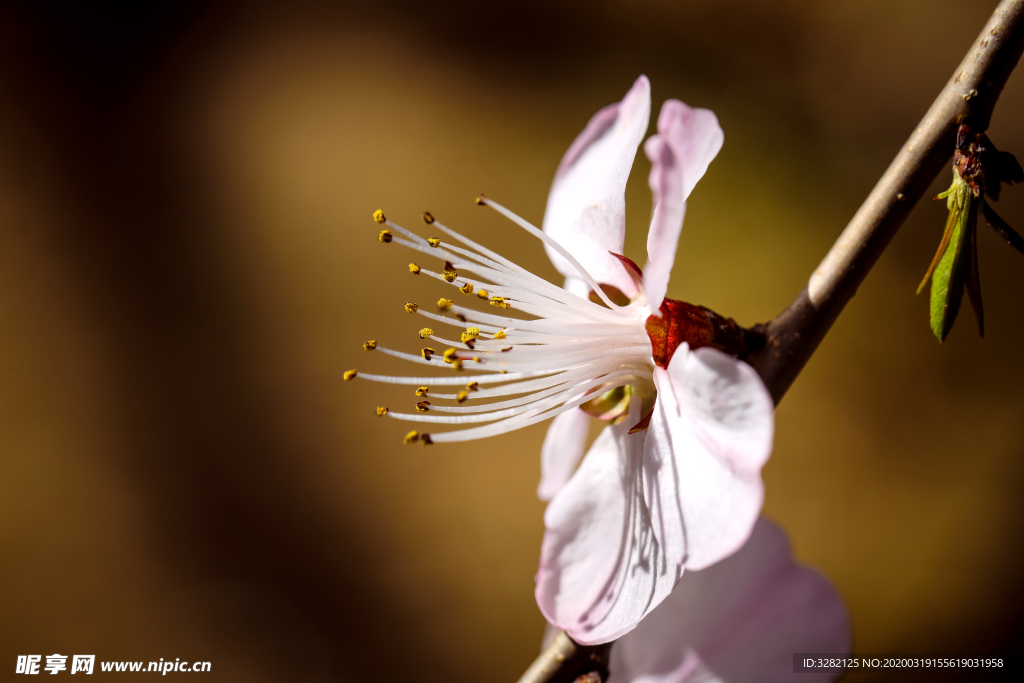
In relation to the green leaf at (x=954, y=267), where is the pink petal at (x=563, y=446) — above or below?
below

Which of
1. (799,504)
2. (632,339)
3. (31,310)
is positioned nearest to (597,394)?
(632,339)

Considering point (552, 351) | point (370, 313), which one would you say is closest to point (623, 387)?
point (552, 351)

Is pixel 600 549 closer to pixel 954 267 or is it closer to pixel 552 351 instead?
pixel 552 351

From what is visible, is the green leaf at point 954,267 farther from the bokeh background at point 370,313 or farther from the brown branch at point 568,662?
the bokeh background at point 370,313

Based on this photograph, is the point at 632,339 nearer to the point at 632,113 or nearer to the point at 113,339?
the point at 632,113

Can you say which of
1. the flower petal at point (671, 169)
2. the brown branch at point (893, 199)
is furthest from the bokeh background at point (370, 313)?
the flower petal at point (671, 169)

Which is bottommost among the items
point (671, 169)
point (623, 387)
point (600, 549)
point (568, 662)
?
point (568, 662)

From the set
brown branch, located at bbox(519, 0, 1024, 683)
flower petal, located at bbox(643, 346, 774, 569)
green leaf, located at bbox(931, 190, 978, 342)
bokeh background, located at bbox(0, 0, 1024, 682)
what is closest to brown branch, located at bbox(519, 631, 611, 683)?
brown branch, located at bbox(519, 0, 1024, 683)

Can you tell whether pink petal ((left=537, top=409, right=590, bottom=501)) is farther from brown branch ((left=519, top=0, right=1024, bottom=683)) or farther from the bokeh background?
the bokeh background
